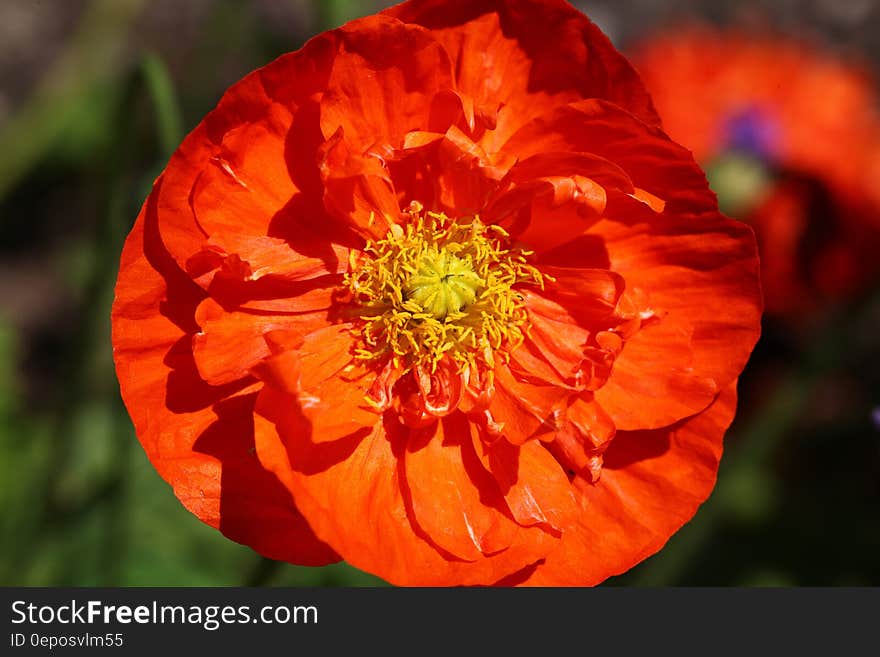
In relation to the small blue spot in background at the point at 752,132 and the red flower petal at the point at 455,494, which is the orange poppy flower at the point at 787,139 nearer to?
the small blue spot in background at the point at 752,132

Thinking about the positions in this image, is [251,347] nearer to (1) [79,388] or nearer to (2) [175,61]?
(1) [79,388]

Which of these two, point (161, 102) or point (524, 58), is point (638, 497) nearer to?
point (524, 58)

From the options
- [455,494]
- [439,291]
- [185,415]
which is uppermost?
[439,291]

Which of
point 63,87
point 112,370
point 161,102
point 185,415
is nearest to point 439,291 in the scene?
point 185,415

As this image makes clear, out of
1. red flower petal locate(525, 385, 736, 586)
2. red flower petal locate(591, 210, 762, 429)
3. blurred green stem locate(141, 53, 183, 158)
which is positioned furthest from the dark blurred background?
red flower petal locate(591, 210, 762, 429)

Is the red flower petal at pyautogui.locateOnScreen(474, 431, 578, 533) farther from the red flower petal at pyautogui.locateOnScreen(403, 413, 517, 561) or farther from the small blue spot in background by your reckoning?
the small blue spot in background
